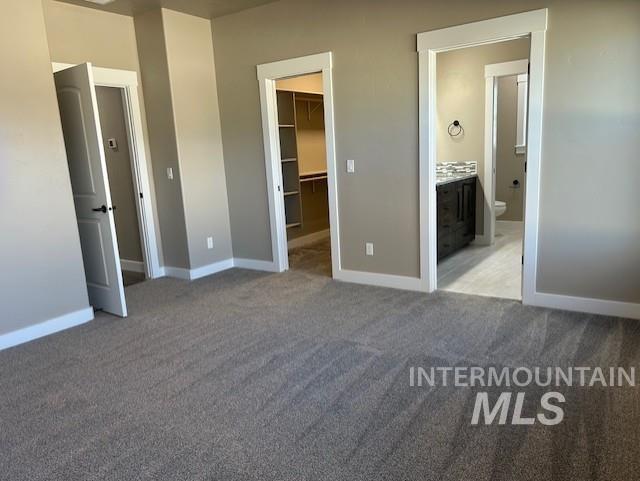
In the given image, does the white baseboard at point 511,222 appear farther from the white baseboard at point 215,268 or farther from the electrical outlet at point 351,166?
the white baseboard at point 215,268

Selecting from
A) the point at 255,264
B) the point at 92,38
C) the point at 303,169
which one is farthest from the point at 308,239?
the point at 92,38

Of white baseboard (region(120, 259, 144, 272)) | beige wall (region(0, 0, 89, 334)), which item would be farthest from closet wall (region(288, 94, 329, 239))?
beige wall (region(0, 0, 89, 334))

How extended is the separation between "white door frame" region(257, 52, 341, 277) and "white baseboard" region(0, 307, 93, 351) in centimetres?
200

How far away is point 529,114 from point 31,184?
3739 millimetres

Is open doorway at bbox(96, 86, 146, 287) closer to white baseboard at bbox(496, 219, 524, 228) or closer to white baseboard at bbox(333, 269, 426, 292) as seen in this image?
white baseboard at bbox(333, 269, 426, 292)

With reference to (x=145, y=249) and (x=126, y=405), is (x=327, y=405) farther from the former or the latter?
(x=145, y=249)

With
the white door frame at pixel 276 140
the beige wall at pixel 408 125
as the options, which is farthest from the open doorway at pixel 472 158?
the white door frame at pixel 276 140

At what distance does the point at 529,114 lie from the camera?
341 centimetres

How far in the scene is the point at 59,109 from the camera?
12.7ft

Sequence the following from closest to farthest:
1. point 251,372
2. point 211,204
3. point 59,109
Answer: point 251,372 < point 59,109 < point 211,204

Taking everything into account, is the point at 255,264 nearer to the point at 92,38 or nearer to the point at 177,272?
the point at 177,272

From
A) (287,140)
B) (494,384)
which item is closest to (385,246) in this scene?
(494,384)

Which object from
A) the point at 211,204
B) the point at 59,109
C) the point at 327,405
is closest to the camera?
the point at 327,405

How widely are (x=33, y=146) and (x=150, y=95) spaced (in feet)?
5.60
